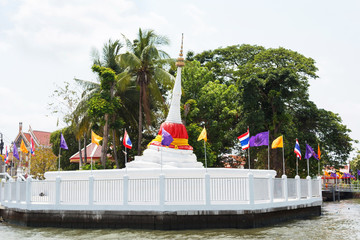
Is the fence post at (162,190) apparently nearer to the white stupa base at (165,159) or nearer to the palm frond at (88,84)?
the white stupa base at (165,159)

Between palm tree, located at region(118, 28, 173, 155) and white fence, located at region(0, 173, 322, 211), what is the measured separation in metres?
15.0

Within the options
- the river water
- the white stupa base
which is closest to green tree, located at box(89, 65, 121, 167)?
the white stupa base

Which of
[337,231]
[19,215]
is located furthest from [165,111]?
[337,231]

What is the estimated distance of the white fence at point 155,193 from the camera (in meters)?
17.3

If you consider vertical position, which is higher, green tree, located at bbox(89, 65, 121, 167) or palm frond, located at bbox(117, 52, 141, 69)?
palm frond, located at bbox(117, 52, 141, 69)

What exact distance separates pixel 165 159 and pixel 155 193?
19.8 feet

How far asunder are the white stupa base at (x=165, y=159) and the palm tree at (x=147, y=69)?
31.9 ft

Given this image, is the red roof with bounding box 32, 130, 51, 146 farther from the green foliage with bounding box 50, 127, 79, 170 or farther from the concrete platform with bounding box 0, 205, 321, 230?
the concrete platform with bounding box 0, 205, 321, 230

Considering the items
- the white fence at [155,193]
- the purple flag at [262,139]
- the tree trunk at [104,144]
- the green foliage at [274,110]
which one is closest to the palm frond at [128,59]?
the tree trunk at [104,144]

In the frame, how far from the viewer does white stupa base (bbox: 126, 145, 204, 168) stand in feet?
75.7

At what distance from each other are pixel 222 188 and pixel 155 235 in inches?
141

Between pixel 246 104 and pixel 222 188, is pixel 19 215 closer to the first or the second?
pixel 222 188

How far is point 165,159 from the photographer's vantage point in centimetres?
2350

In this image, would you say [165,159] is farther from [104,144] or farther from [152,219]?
[104,144]
